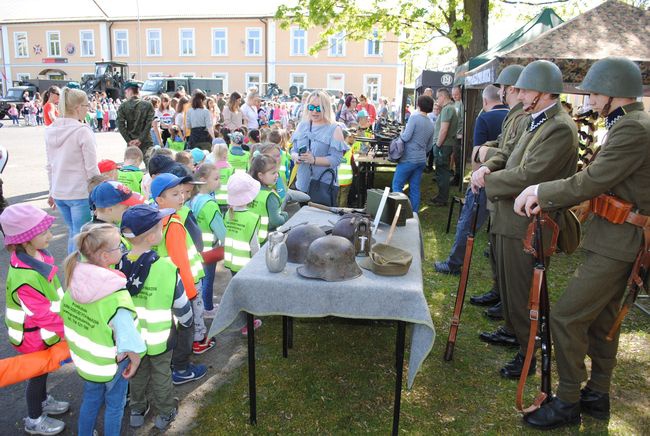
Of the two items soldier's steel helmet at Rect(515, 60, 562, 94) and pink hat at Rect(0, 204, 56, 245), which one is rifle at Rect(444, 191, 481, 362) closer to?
soldier's steel helmet at Rect(515, 60, 562, 94)

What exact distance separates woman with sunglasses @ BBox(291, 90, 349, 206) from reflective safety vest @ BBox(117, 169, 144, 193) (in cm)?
178

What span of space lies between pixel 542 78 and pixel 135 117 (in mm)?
6511

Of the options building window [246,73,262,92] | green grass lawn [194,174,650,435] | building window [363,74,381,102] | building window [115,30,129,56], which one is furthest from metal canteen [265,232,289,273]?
building window [115,30,129,56]

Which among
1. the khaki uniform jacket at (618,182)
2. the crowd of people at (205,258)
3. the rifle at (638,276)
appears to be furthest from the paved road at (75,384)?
the rifle at (638,276)

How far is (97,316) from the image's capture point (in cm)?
238

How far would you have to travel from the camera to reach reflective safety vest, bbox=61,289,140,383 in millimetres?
2385

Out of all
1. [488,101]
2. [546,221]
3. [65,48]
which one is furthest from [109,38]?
[546,221]

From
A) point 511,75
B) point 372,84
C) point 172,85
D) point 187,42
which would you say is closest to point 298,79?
point 372,84

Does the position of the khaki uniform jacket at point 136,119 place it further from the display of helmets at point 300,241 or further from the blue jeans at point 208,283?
the display of helmets at point 300,241

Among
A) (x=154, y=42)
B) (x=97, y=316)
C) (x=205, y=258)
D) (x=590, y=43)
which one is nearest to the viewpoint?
(x=97, y=316)

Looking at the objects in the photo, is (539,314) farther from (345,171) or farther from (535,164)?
(345,171)

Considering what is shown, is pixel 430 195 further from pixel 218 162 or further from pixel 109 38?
pixel 109 38

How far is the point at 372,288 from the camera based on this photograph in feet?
8.52

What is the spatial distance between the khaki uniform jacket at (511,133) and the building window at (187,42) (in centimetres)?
4117
